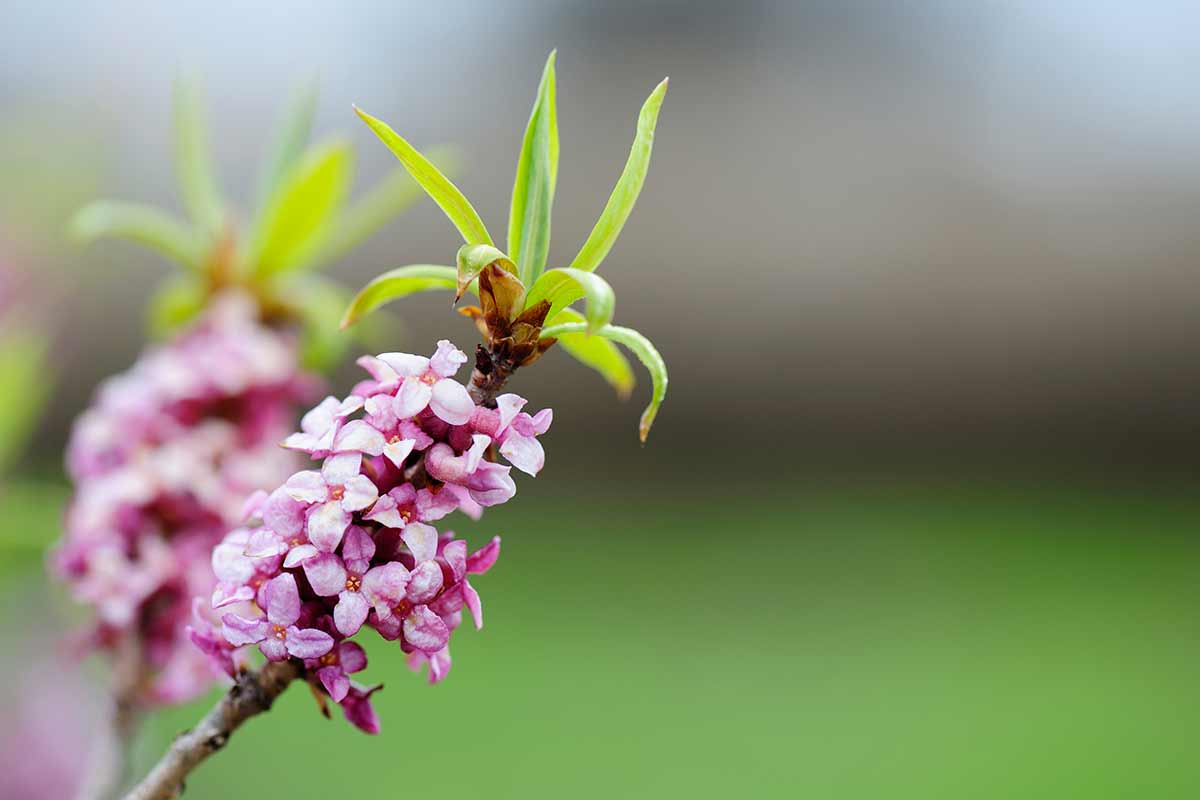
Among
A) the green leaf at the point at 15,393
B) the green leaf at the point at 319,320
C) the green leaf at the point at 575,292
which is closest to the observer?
the green leaf at the point at 575,292

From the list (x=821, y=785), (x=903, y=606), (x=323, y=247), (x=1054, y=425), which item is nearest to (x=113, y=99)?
(x=323, y=247)

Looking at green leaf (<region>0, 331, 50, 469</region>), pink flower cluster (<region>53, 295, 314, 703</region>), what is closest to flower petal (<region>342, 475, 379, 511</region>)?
pink flower cluster (<region>53, 295, 314, 703</region>)

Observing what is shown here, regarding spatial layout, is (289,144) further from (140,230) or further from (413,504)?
(413,504)

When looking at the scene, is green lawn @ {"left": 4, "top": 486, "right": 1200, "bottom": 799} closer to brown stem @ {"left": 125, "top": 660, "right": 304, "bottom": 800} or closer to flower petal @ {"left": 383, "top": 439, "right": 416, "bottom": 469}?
brown stem @ {"left": 125, "top": 660, "right": 304, "bottom": 800}

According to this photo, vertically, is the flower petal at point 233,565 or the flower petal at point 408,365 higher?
the flower petal at point 408,365

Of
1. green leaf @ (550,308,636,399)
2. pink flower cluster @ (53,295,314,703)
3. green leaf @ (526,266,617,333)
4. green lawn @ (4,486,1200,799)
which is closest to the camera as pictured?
green leaf @ (526,266,617,333)

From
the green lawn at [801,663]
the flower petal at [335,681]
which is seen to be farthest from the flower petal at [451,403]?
the green lawn at [801,663]

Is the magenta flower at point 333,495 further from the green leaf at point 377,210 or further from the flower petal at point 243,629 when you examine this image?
the green leaf at point 377,210
